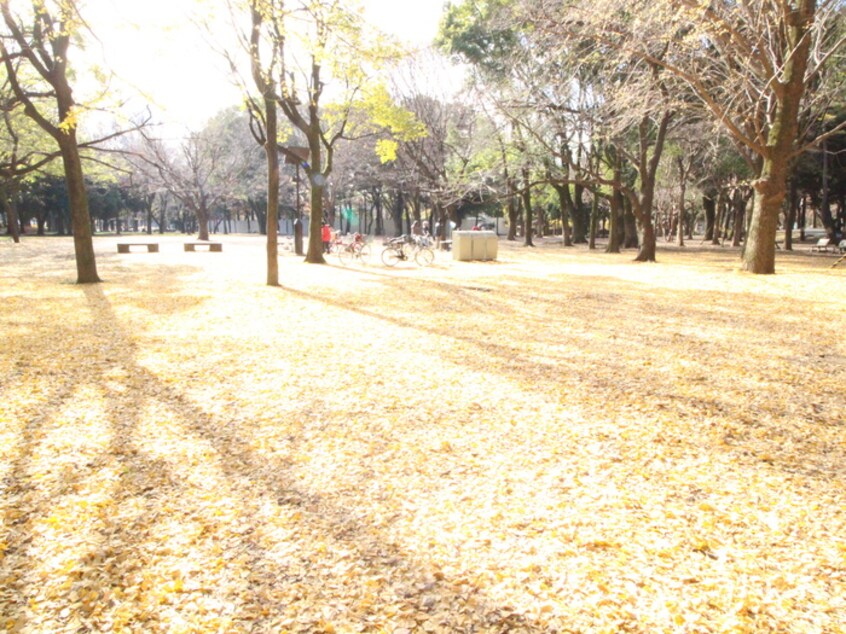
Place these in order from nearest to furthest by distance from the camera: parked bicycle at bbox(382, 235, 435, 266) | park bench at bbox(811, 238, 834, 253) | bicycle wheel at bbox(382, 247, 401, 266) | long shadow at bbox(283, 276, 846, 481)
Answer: long shadow at bbox(283, 276, 846, 481) < parked bicycle at bbox(382, 235, 435, 266) < bicycle wheel at bbox(382, 247, 401, 266) < park bench at bbox(811, 238, 834, 253)

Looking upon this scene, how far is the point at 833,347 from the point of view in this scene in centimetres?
655

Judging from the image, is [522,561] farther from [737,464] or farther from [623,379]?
[623,379]

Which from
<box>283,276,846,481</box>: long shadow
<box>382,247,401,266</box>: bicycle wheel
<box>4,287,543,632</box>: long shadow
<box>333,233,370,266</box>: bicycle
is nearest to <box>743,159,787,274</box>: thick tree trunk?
<box>283,276,846,481</box>: long shadow

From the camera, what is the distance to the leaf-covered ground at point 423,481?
2.24 m

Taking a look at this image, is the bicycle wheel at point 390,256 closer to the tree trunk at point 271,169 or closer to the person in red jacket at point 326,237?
the person in red jacket at point 326,237

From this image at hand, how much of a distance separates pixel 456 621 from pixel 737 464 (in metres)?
2.33

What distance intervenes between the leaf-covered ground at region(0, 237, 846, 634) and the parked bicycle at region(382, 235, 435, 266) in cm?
1145

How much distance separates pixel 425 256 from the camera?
62.6ft

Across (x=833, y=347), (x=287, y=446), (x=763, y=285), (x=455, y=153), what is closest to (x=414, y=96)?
(x=455, y=153)

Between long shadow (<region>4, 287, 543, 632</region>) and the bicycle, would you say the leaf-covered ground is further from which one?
the bicycle

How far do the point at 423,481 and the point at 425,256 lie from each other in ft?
52.8

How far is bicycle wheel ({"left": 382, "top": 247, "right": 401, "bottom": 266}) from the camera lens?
18.9 metres

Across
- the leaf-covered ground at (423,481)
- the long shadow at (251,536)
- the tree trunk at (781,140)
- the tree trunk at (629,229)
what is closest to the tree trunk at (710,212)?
the tree trunk at (629,229)

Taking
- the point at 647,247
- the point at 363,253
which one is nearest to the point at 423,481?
the point at 363,253
